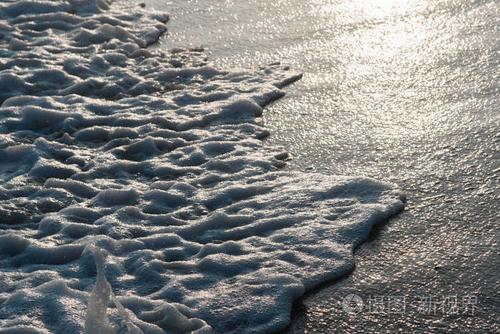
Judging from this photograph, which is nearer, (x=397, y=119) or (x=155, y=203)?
(x=155, y=203)

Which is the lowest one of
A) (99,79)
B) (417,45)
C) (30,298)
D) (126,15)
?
(30,298)

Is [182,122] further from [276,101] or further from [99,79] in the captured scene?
[99,79]

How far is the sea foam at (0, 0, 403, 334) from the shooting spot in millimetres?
2965

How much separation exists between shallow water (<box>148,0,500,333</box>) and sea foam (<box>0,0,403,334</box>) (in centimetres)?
13

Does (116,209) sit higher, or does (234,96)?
(234,96)

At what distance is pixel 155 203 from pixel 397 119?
1.45m

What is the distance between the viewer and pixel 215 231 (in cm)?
347

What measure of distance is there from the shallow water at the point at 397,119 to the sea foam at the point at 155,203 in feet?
0.44

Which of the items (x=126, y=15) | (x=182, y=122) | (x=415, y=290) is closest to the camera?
(x=415, y=290)

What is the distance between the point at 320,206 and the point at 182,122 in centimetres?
131

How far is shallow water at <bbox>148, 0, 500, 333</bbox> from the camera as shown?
2971 mm

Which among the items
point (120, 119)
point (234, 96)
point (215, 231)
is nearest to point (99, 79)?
point (120, 119)

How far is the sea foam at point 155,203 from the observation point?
2.96 meters

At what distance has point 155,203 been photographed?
12.3 feet
